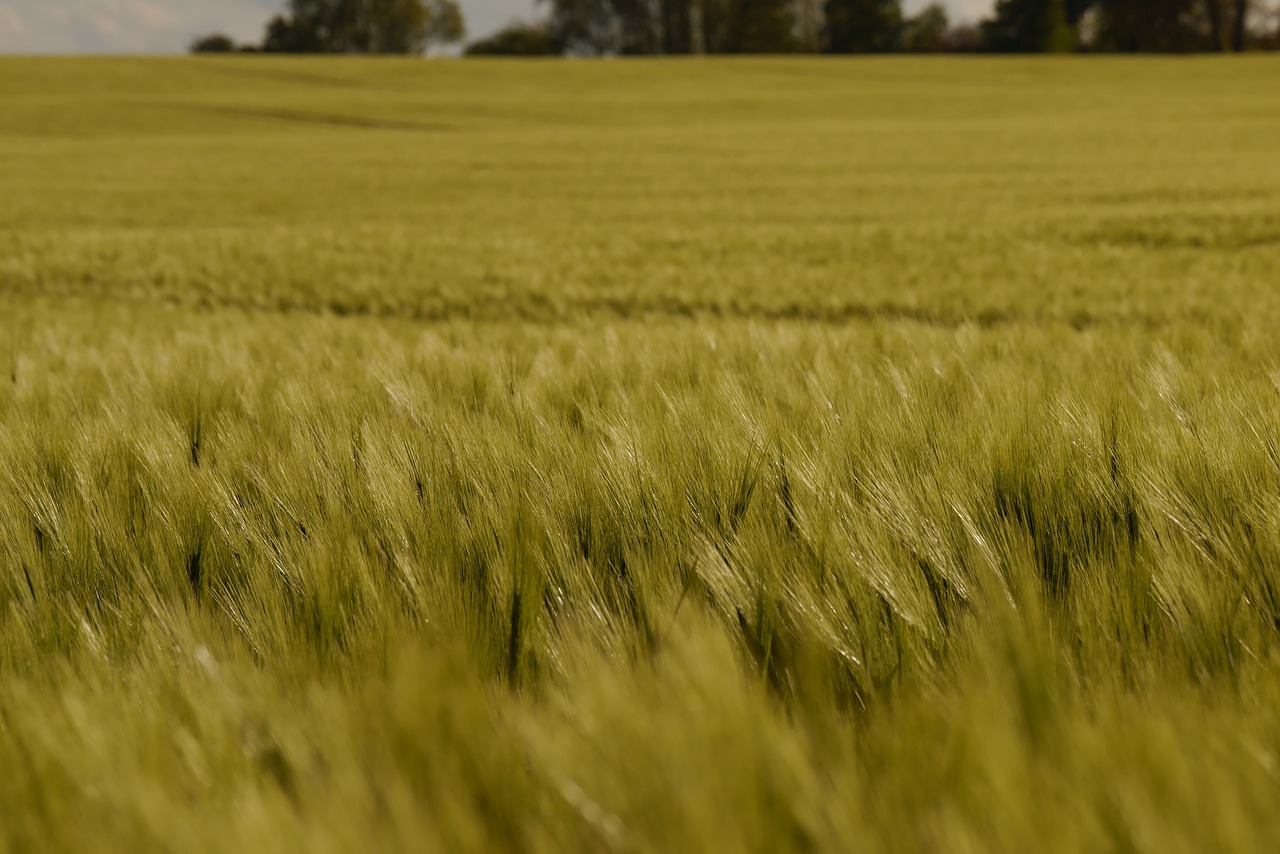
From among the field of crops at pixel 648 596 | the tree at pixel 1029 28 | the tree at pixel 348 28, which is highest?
the tree at pixel 348 28

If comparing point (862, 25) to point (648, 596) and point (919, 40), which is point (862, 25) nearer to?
point (919, 40)

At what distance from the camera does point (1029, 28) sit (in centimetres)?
6031

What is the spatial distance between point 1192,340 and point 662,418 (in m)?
2.25

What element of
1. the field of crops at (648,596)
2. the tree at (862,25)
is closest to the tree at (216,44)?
the tree at (862,25)

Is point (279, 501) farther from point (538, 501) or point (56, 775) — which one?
point (56, 775)

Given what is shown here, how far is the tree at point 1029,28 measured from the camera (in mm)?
59375

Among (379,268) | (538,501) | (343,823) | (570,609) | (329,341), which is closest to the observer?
(343,823)

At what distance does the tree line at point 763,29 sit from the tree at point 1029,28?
0.22 feet

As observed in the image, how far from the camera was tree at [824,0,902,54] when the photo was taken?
65.8m

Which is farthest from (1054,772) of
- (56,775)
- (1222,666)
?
(56,775)

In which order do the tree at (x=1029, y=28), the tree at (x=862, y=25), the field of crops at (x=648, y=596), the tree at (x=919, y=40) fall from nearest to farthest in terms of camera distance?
the field of crops at (x=648, y=596)
the tree at (x=1029, y=28)
the tree at (x=862, y=25)
the tree at (x=919, y=40)

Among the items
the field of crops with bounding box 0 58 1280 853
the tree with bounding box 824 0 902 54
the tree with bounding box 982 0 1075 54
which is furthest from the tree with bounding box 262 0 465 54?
the field of crops with bounding box 0 58 1280 853

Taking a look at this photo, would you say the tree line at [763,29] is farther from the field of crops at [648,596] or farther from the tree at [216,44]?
the field of crops at [648,596]

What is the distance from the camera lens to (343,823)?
0.51 metres
